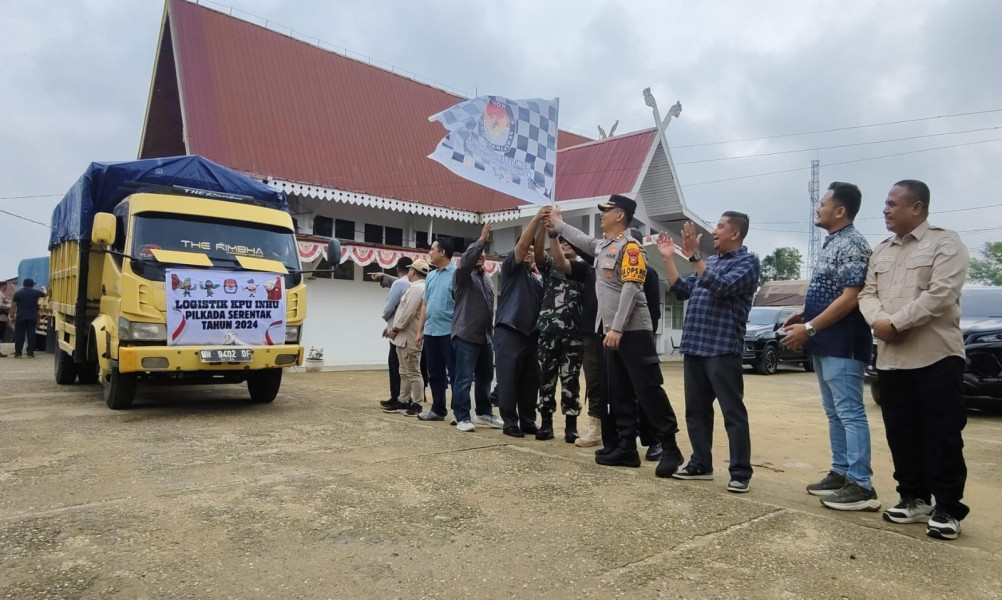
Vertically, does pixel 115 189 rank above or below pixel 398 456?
above

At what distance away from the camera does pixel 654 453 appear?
4.76m

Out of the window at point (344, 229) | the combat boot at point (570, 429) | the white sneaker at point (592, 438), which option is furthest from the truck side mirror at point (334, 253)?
the window at point (344, 229)

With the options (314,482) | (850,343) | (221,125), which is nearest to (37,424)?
(314,482)

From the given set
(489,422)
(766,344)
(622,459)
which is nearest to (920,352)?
A: (622,459)

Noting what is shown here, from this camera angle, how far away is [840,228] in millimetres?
3766

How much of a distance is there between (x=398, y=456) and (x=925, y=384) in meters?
3.30

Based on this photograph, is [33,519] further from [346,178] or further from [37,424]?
[346,178]

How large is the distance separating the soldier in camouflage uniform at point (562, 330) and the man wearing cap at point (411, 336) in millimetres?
1685

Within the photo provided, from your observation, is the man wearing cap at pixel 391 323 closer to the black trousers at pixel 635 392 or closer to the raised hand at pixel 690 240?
the black trousers at pixel 635 392

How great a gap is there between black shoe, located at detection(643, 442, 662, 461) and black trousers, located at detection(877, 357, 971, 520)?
1.66 metres

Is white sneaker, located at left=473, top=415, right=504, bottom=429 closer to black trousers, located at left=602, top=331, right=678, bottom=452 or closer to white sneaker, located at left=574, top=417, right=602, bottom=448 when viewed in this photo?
white sneaker, located at left=574, top=417, right=602, bottom=448

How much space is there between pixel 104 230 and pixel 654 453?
18.5 feet

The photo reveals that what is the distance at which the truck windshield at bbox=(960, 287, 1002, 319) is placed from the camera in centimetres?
862

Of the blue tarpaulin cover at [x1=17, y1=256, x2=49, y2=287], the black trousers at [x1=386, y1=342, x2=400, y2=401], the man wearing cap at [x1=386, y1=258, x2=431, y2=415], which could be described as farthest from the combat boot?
the blue tarpaulin cover at [x1=17, y1=256, x2=49, y2=287]
